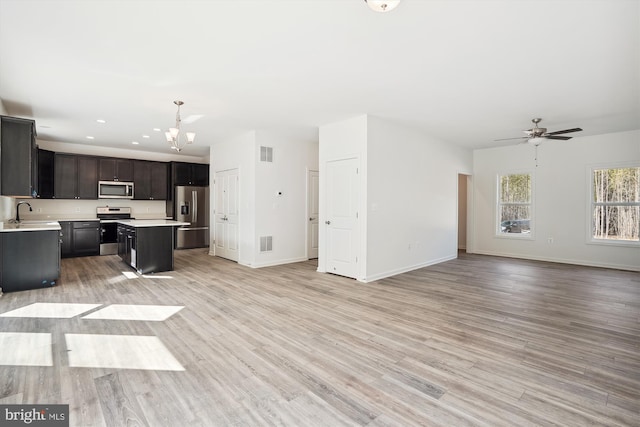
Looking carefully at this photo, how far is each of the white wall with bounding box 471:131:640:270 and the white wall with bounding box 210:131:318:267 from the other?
495 centimetres

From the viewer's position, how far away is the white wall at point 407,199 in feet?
17.3

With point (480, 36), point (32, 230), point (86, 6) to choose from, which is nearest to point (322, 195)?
point (480, 36)

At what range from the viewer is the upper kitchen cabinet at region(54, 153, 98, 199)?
728 centimetres

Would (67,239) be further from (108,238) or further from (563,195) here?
(563,195)

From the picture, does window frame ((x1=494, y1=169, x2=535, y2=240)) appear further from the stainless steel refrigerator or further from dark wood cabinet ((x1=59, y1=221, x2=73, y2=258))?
dark wood cabinet ((x1=59, y1=221, x2=73, y2=258))

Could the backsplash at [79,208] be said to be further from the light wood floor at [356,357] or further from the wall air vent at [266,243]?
the wall air vent at [266,243]

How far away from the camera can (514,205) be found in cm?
779

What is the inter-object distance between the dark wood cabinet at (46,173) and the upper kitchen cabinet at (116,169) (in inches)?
37.2

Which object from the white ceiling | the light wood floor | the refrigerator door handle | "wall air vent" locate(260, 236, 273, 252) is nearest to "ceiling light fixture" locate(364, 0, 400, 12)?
the white ceiling

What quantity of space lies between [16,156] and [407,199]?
629cm

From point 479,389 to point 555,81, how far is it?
3633 millimetres

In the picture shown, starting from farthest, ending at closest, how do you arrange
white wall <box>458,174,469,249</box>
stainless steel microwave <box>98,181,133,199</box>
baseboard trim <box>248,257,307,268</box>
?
1. white wall <box>458,174,469,249</box>
2. stainless steel microwave <box>98,181,133,199</box>
3. baseboard trim <box>248,257,307,268</box>

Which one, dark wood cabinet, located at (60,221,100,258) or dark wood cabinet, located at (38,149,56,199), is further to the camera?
dark wood cabinet, located at (60,221,100,258)

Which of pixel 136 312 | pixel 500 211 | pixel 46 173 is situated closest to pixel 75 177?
pixel 46 173
